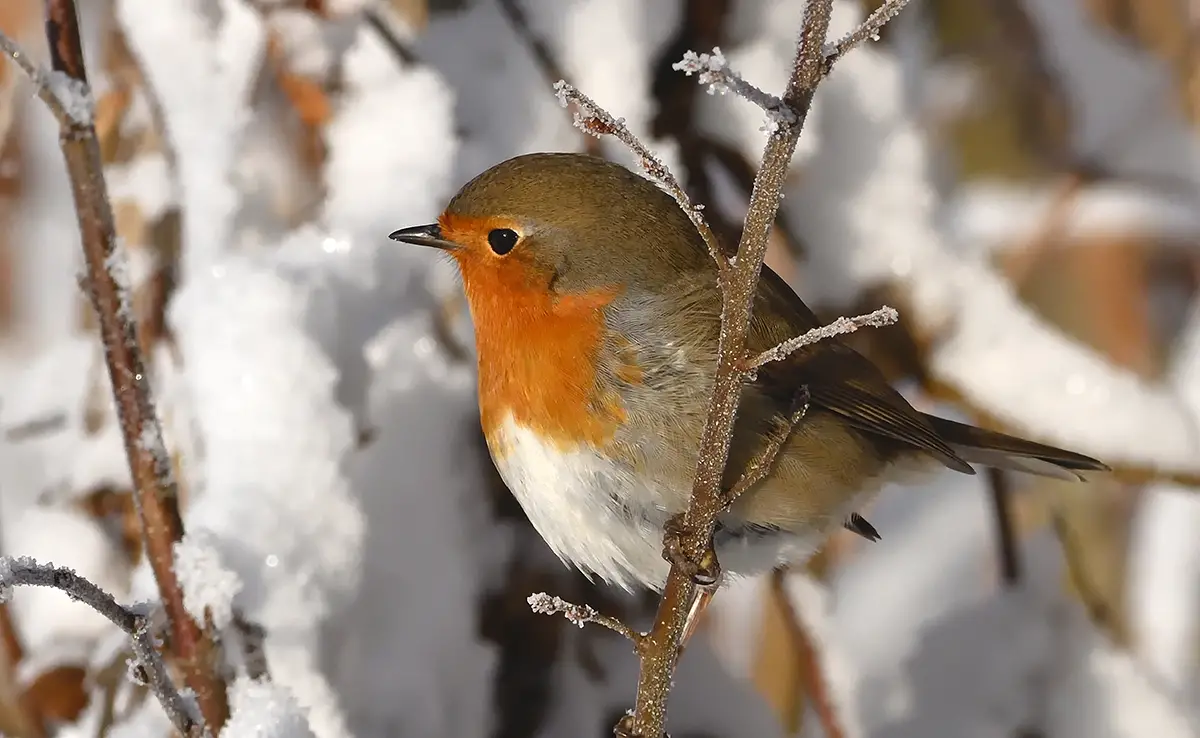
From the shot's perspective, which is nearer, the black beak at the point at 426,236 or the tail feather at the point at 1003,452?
the black beak at the point at 426,236

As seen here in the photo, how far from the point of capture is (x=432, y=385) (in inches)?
89.8

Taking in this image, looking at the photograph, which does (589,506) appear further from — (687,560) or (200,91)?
(200,91)

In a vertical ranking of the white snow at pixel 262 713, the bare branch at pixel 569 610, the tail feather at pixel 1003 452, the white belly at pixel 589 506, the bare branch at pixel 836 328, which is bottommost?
the bare branch at pixel 569 610

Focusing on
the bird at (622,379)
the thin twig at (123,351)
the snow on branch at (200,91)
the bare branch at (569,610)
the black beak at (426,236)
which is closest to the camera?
the bare branch at (569,610)

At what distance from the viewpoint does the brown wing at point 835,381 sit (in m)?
1.98

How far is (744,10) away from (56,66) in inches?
56.8

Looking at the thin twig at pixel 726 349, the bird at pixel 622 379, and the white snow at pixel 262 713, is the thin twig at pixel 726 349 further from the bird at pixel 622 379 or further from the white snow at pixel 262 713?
the white snow at pixel 262 713

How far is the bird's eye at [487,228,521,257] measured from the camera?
6.24 ft

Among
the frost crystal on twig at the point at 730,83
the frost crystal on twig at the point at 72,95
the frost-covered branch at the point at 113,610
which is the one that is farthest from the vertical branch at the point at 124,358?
the frost crystal on twig at the point at 730,83

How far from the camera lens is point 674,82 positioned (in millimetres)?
2469

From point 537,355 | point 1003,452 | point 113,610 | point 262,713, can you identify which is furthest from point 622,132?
point 1003,452

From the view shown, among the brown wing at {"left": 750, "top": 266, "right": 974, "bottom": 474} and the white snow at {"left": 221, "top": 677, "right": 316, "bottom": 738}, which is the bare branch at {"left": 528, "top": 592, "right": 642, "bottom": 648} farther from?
the brown wing at {"left": 750, "top": 266, "right": 974, "bottom": 474}

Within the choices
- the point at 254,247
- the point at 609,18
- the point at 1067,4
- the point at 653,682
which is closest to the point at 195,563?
the point at 653,682

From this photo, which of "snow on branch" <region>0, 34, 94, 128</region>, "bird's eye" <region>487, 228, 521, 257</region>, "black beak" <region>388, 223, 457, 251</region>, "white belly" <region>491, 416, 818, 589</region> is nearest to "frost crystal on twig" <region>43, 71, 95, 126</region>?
"snow on branch" <region>0, 34, 94, 128</region>
